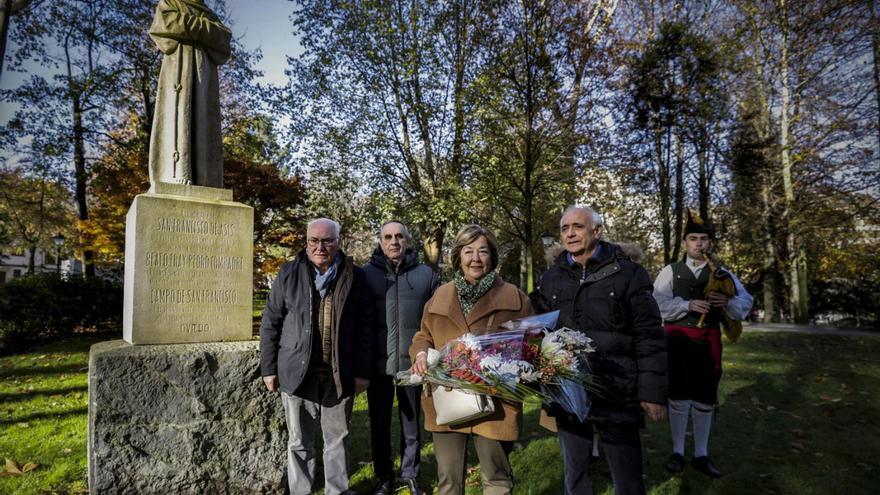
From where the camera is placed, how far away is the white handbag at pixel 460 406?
94.4 inches

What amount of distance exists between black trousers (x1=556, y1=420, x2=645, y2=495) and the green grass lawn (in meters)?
1.18

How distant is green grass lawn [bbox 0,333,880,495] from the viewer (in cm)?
397

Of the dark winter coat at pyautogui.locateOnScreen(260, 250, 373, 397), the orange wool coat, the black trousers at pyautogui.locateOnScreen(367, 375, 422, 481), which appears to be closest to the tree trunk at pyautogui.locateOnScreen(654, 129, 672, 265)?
the black trousers at pyautogui.locateOnScreen(367, 375, 422, 481)

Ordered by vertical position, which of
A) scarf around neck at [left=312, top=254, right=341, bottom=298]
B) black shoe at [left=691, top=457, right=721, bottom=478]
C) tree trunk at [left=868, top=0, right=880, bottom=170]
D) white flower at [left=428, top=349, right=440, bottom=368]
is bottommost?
black shoe at [left=691, top=457, right=721, bottom=478]

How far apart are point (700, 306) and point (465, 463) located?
2643 millimetres

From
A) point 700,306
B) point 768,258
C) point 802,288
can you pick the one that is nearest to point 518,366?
point 700,306

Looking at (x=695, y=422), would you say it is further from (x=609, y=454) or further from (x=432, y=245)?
(x=432, y=245)

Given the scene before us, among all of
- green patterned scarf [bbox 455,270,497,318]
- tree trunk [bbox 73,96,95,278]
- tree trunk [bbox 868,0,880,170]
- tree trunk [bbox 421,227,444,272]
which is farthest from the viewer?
tree trunk [bbox 73,96,95,278]

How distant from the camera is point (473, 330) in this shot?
2.67 meters

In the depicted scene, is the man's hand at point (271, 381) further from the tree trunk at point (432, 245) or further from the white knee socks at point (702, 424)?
the tree trunk at point (432, 245)

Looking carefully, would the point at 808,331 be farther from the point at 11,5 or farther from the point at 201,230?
the point at 11,5

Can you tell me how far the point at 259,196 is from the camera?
1301cm

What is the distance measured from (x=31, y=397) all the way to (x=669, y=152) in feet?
53.1

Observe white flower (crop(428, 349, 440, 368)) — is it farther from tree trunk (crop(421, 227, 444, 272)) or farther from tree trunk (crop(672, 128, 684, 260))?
tree trunk (crop(672, 128, 684, 260))
